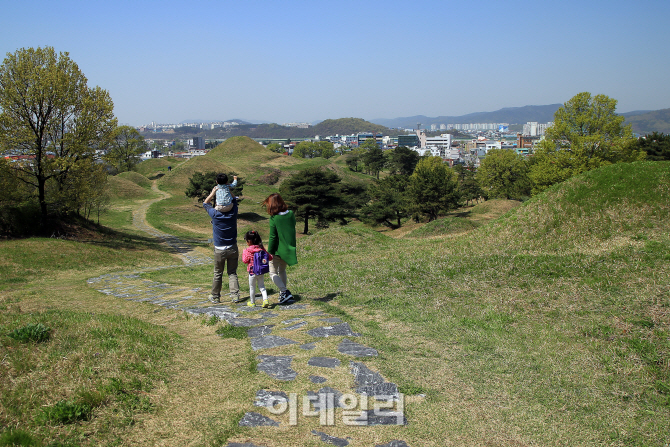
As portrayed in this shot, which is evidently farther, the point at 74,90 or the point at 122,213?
the point at 122,213

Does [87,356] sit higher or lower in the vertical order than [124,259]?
higher

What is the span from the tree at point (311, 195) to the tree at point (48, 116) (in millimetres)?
15161

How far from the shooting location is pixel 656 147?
138 feet

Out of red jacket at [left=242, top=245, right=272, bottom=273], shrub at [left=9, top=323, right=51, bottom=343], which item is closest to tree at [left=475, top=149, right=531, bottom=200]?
red jacket at [left=242, top=245, right=272, bottom=273]

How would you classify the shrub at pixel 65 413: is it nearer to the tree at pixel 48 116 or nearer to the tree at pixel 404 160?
the tree at pixel 48 116

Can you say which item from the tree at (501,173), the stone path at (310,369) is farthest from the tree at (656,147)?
the stone path at (310,369)

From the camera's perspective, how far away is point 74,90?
57.4 feet

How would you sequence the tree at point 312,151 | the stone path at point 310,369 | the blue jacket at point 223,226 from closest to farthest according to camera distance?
the stone path at point 310,369, the blue jacket at point 223,226, the tree at point 312,151

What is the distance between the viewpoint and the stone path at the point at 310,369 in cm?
385

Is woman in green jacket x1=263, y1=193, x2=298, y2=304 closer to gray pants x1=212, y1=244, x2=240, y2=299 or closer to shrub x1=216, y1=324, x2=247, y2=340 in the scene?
gray pants x1=212, y1=244, x2=240, y2=299

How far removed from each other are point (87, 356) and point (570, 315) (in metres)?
6.52

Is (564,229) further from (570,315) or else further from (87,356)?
(87,356)

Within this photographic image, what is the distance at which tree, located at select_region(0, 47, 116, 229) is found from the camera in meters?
16.0

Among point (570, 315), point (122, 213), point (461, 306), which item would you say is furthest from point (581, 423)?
point (122, 213)
